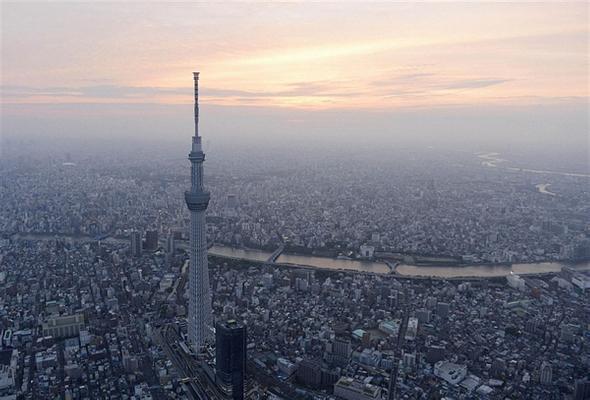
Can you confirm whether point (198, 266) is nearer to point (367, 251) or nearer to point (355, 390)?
point (355, 390)

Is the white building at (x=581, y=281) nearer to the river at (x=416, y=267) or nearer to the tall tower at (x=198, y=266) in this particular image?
the river at (x=416, y=267)

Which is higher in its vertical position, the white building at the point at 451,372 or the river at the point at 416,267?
the white building at the point at 451,372

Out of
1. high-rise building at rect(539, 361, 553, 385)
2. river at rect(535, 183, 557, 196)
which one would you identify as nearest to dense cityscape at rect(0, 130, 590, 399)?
high-rise building at rect(539, 361, 553, 385)

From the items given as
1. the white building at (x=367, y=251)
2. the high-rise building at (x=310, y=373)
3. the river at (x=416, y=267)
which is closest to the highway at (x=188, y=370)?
the high-rise building at (x=310, y=373)

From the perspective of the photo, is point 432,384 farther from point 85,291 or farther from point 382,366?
point 85,291

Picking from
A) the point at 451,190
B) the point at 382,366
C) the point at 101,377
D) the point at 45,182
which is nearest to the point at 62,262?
the point at 101,377

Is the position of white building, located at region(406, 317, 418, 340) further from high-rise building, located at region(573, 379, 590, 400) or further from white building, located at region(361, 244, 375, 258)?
white building, located at region(361, 244, 375, 258)

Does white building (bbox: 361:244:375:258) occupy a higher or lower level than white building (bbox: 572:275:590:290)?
lower

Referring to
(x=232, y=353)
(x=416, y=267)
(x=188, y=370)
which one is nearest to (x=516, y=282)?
(x=416, y=267)
